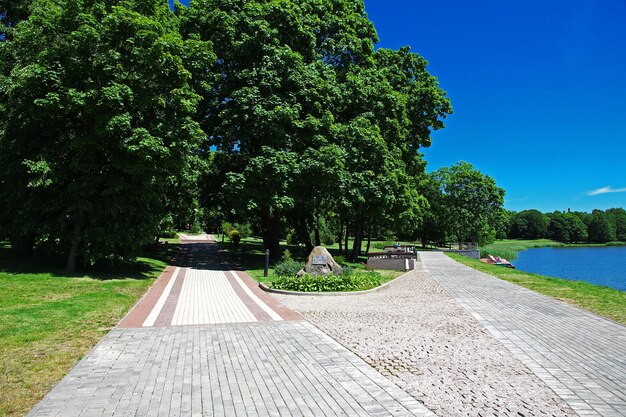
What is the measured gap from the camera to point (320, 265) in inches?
620

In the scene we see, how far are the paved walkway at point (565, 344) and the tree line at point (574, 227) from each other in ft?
278

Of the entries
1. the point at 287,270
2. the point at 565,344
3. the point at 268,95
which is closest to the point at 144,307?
the point at 287,270

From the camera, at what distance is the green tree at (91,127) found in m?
14.7

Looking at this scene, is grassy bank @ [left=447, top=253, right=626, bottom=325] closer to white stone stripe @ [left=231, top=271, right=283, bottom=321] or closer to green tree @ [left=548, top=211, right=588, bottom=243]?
white stone stripe @ [left=231, top=271, right=283, bottom=321]

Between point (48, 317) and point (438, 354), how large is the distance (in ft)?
26.9

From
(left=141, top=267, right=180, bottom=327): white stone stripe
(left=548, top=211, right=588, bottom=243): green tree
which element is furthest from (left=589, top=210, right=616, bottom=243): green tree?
(left=141, top=267, right=180, bottom=327): white stone stripe

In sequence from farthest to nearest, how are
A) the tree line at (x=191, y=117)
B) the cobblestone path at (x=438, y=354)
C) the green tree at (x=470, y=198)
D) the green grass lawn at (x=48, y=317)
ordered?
the green tree at (x=470, y=198) < the tree line at (x=191, y=117) < the green grass lawn at (x=48, y=317) < the cobblestone path at (x=438, y=354)

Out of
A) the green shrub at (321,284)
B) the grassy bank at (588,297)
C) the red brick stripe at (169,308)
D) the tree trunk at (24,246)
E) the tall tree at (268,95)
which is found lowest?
the red brick stripe at (169,308)

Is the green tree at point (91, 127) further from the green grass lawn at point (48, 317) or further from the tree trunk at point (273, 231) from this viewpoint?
the tree trunk at point (273, 231)

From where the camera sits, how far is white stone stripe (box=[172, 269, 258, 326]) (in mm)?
9297

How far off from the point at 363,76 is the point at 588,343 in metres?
20.9

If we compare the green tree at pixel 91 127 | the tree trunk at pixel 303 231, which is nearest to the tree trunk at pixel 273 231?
the tree trunk at pixel 303 231

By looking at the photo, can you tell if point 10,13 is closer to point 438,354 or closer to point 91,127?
point 91,127

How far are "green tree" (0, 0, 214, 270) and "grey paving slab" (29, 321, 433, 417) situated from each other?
9418mm
